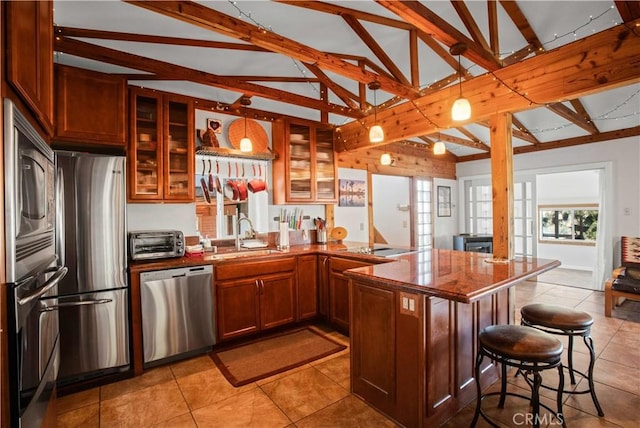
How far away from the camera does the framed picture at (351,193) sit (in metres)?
4.79

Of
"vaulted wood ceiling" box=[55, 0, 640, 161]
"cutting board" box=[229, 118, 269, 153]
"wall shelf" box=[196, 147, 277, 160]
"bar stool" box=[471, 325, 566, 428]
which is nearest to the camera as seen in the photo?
"bar stool" box=[471, 325, 566, 428]

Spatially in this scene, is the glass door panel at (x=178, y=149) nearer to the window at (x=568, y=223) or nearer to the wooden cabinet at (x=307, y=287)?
the wooden cabinet at (x=307, y=287)

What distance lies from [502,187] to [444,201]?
4.05m

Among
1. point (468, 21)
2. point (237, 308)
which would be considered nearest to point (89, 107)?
point (237, 308)

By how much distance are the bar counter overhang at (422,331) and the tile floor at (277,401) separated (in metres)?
0.16

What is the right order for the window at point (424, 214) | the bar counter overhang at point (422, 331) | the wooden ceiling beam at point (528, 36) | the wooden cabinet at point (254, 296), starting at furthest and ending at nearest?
1. the window at point (424, 214)
2. the wooden cabinet at point (254, 296)
3. the wooden ceiling beam at point (528, 36)
4. the bar counter overhang at point (422, 331)

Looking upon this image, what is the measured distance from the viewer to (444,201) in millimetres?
6688

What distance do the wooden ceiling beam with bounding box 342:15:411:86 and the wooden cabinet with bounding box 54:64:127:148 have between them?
204 centimetres

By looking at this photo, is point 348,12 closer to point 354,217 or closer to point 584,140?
point 354,217

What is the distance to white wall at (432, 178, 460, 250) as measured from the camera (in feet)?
21.2

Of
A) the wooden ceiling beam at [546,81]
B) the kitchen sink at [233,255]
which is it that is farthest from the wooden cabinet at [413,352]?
the wooden ceiling beam at [546,81]

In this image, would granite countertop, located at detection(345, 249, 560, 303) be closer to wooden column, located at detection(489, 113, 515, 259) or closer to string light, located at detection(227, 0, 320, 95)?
wooden column, located at detection(489, 113, 515, 259)

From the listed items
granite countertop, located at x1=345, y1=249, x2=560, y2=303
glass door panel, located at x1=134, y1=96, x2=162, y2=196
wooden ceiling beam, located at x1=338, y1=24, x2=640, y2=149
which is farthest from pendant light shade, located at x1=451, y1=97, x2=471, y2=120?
A: glass door panel, located at x1=134, y1=96, x2=162, y2=196

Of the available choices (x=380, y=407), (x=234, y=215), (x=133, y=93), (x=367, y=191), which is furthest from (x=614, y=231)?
(x=133, y=93)
